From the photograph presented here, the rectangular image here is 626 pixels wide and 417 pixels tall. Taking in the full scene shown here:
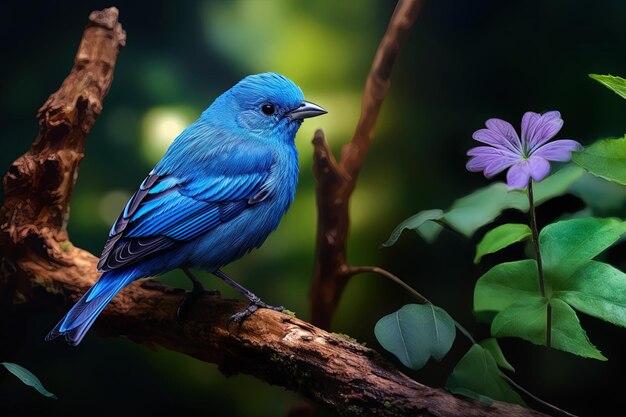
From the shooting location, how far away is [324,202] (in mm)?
1986

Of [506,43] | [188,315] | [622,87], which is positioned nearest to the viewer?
[622,87]

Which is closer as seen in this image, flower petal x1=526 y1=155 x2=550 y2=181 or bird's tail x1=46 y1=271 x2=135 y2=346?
flower petal x1=526 y1=155 x2=550 y2=181

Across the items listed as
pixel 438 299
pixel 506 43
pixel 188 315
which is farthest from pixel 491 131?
pixel 188 315

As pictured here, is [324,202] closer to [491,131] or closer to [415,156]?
[415,156]

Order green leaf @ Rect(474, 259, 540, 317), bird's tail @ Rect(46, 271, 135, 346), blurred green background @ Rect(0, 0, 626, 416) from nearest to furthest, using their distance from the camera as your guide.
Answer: bird's tail @ Rect(46, 271, 135, 346), green leaf @ Rect(474, 259, 540, 317), blurred green background @ Rect(0, 0, 626, 416)

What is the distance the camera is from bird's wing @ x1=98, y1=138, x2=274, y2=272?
1.69 m

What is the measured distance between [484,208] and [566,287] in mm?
317

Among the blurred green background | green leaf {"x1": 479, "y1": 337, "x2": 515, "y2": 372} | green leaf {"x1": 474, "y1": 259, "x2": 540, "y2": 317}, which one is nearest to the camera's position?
green leaf {"x1": 474, "y1": 259, "x2": 540, "y2": 317}

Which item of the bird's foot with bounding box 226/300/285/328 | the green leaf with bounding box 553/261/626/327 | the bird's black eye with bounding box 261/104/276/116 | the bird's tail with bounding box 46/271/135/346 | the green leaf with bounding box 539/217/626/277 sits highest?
the bird's black eye with bounding box 261/104/276/116

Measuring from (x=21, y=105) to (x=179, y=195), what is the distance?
2.03 ft

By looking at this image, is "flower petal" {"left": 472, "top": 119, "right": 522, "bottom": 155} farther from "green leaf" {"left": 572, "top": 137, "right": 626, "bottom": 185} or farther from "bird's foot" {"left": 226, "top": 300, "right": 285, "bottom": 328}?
"bird's foot" {"left": 226, "top": 300, "right": 285, "bottom": 328}

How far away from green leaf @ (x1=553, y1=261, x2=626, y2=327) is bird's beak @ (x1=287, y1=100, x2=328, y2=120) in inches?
30.3

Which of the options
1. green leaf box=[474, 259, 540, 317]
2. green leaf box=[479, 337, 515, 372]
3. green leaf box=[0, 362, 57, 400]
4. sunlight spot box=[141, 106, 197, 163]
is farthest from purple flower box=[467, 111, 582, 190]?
green leaf box=[0, 362, 57, 400]

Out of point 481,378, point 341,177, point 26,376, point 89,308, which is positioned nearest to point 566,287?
point 481,378
